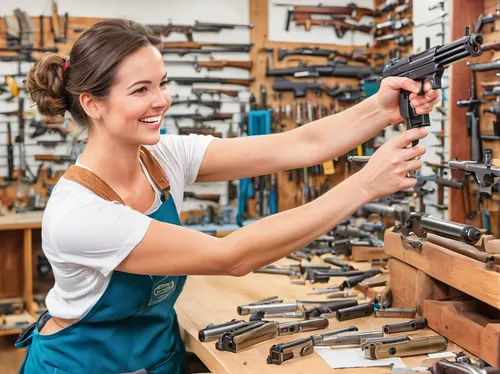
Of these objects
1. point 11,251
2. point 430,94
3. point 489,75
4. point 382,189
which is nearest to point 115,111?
point 382,189

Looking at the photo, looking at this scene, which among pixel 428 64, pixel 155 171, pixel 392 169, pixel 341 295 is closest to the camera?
pixel 392 169

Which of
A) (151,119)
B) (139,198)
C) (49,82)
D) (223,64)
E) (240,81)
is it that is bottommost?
(139,198)

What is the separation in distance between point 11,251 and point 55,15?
6.79ft

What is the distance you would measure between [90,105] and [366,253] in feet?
6.86

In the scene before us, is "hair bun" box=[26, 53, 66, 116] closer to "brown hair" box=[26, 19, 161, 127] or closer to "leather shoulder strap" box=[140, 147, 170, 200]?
"brown hair" box=[26, 19, 161, 127]

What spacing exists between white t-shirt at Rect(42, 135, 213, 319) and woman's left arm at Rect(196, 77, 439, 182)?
0.62m

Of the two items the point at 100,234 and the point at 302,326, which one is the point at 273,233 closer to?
the point at 100,234

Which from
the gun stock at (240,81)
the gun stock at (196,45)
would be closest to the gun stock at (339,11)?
the gun stock at (196,45)

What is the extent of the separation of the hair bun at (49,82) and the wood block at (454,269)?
1.38 meters

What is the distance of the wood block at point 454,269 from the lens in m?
2.11

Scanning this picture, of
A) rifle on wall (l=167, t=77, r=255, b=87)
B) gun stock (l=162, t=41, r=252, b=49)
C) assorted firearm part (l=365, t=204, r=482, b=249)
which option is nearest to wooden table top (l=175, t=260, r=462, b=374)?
assorted firearm part (l=365, t=204, r=482, b=249)

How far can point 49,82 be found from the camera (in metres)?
2.27

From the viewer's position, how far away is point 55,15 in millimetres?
6035

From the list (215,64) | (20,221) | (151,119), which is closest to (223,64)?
(215,64)
